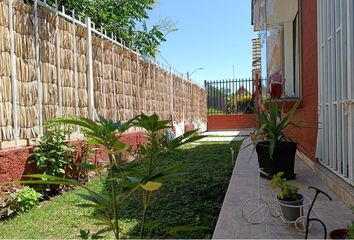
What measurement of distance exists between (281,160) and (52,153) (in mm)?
2833

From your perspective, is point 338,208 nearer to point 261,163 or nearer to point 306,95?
point 261,163

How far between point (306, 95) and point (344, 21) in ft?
7.43

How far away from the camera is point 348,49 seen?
3.16m

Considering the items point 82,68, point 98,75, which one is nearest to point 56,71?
point 82,68

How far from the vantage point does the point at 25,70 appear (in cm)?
458

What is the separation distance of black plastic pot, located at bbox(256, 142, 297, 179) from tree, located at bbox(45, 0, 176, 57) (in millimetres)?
6161


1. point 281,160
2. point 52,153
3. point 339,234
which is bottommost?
point 339,234

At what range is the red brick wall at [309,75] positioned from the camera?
4845 mm

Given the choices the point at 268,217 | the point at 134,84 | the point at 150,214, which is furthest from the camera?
the point at 134,84

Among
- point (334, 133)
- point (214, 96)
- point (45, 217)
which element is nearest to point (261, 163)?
point (334, 133)

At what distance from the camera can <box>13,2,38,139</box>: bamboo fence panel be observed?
4438 millimetres

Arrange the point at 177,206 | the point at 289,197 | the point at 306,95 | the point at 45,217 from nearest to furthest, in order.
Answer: the point at 289,197 < the point at 45,217 < the point at 177,206 < the point at 306,95

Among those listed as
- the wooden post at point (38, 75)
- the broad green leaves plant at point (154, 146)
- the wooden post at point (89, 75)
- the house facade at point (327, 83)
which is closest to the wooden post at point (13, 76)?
the wooden post at point (38, 75)

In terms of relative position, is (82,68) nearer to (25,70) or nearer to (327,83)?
(25,70)
